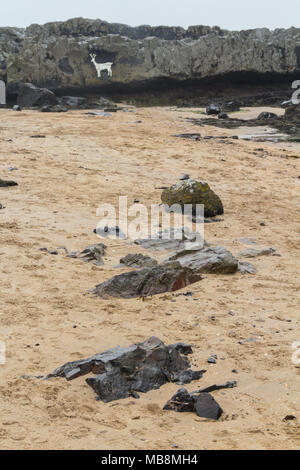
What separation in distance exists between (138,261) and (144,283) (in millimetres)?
699

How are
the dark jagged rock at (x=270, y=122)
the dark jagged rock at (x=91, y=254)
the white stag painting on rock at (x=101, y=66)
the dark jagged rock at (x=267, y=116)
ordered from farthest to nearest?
the white stag painting on rock at (x=101, y=66)
the dark jagged rock at (x=267, y=116)
the dark jagged rock at (x=270, y=122)
the dark jagged rock at (x=91, y=254)

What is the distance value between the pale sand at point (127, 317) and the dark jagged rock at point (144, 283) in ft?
0.42

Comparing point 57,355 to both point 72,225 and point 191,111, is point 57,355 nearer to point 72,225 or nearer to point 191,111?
point 72,225

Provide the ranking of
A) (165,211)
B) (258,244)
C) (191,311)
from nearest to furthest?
(191,311) → (258,244) → (165,211)

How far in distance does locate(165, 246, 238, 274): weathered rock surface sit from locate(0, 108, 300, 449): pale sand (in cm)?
12

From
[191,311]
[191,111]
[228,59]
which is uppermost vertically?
[228,59]

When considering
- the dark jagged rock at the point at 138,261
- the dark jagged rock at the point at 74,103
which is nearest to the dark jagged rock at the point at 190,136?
the dark jagged rock at the point at 74,103

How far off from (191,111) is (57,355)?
1879 cm

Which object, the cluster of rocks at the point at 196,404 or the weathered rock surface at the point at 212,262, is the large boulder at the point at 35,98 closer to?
the weathered rock surface at the point at 212,262

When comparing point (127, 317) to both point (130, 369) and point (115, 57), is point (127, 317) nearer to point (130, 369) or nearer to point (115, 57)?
point (130, 369)

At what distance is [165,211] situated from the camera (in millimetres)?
7895

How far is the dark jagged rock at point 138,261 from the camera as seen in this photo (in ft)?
18.4

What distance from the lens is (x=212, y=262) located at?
5.47m
